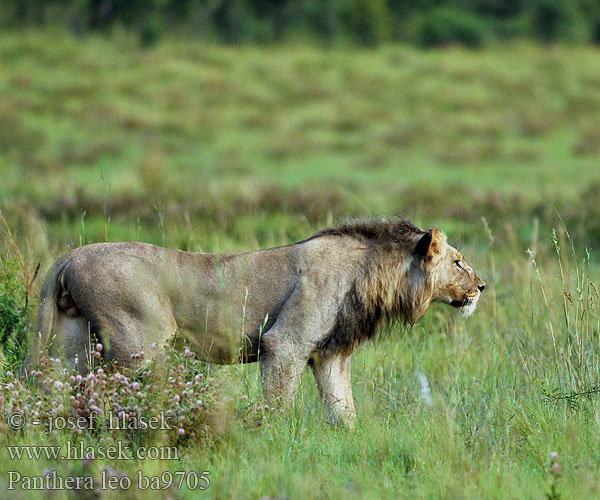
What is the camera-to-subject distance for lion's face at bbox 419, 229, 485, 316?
20.9ft

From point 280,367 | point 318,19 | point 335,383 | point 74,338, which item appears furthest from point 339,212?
point 318,19

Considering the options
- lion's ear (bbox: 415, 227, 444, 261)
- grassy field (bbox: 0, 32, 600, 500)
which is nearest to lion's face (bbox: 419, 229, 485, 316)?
lion's ear (bbox: 415, 227, 444, 261)

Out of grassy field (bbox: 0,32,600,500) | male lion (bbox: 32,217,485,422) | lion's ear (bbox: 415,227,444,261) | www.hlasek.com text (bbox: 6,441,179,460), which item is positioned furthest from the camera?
lion's ear (bbox: 415,227,444,261)

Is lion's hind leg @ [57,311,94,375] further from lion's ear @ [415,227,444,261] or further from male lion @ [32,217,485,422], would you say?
lion's ear @ [415,227,444,261]

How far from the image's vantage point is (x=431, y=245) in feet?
20.5

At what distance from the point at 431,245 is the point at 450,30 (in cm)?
3889

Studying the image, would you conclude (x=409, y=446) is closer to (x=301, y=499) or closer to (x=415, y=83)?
(x=301, y=499)

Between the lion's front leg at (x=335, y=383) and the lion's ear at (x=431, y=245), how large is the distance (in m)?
0.75

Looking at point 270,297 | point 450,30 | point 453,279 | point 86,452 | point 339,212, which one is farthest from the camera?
point 450,30

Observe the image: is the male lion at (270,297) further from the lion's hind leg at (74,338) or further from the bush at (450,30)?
the bush at (450,30)

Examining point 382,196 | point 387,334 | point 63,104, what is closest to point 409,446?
point 387,334

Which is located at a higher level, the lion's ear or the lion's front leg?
the lion's ear

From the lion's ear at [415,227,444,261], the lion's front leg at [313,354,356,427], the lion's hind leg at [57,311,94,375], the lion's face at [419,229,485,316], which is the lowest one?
the lion's front leg at [313,354,356,427]

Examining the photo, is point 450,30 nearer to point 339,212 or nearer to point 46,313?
point 339,212
